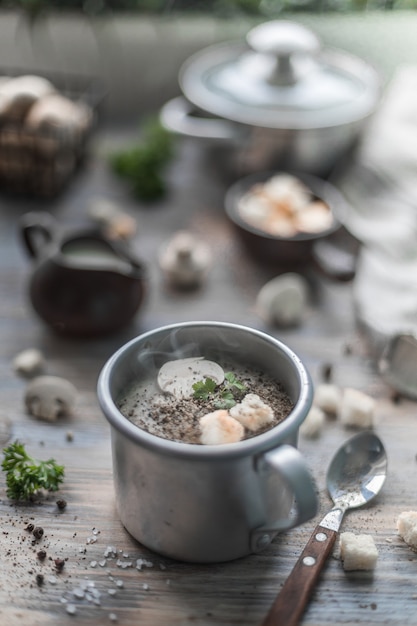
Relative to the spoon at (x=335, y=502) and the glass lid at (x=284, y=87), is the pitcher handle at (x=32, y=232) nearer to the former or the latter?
the glass lid at (x=284, y=87)

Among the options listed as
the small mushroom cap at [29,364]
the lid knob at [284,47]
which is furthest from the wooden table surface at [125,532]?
the lid knob at [284,47]

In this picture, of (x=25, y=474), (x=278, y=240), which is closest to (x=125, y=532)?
(x=25, y=474)

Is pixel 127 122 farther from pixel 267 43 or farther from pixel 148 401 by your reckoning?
pixel 148 401

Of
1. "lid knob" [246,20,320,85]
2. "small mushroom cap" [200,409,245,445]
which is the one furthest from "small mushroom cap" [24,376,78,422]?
"lid knob" [246,20,320,85]

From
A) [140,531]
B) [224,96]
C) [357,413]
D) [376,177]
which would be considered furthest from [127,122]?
[140,531]

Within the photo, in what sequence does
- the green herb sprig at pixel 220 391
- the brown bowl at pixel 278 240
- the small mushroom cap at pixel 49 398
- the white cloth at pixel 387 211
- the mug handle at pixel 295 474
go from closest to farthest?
the mug handle at pixel 295 474, the green herb sprig at pixel 220 391, the small mushroom cap at pixel 49 398, the white cloth at pixel 387 211, the brown bowl at pixel 278 240

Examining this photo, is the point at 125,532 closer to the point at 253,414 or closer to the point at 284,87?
the point at 253,414
